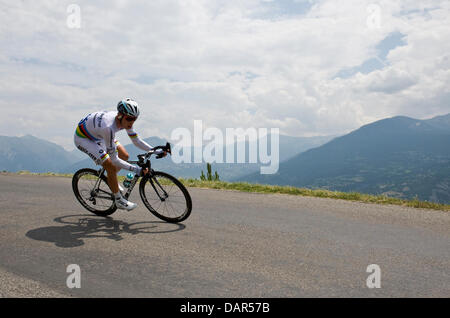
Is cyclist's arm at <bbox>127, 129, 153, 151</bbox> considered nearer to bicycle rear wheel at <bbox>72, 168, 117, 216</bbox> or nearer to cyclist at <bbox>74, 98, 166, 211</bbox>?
cyclist at <bbox>74, 98, 166, 211</bbox>

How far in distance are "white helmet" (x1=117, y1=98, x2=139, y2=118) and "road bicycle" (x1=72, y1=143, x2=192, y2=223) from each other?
80 cm

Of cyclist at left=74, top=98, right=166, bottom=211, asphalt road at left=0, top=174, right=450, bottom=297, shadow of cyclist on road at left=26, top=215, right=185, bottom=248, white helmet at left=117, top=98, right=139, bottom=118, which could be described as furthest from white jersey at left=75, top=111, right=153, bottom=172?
asphalt road at left=0, top=174, right=450, bottom=297

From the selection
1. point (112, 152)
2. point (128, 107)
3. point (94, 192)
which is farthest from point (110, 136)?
point (94, 192)

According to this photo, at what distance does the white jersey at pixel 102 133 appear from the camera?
6.29 metres

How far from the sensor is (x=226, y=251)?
500 centimetres

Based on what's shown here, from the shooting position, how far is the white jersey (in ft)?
20.6

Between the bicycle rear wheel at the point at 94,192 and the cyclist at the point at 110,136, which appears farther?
the bicycle rear wheel at the point at 94,192

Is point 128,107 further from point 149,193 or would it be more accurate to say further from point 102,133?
point 149,193

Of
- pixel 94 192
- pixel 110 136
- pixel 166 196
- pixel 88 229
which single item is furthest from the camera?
pixel 94 192

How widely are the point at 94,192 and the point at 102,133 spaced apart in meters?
1.59

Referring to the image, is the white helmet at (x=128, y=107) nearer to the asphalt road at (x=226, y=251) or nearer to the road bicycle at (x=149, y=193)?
the road bicycle at (x=149, y=193)

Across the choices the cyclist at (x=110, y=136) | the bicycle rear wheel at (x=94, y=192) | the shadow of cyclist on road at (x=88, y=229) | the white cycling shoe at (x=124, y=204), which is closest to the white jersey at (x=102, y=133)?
the cyclist at (x=110, y=136)

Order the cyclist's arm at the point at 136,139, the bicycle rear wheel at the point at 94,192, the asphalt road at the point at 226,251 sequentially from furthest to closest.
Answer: the bicycle rear wheel at the point at 94,192 → the cyclist's arm at the point at 136,139 → the asphalt road at the point at 226,251

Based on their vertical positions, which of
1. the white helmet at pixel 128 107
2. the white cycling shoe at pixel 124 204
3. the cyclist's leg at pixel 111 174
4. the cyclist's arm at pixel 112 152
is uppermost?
the white helmet at pixel 128 107
